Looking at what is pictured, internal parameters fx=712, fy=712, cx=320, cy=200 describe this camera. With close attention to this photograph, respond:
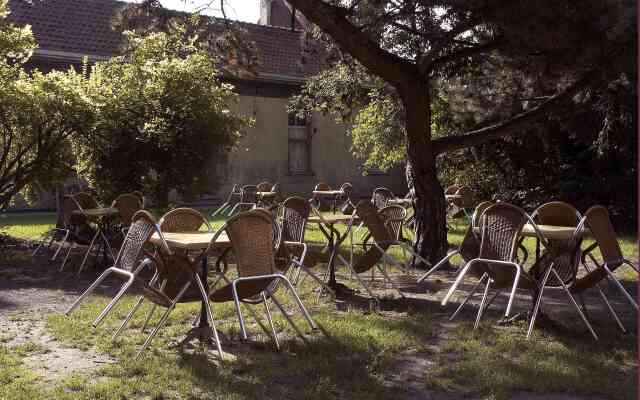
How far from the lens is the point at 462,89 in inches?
439

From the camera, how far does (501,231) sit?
501 cm

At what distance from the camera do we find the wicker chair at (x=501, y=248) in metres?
4.92

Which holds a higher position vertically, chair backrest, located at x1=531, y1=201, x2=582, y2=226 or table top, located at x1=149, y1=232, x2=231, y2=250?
chair backrest, located at x1=531, y1=201, x2=582, y2=226

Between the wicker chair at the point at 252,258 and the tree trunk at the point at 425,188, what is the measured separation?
4035mm

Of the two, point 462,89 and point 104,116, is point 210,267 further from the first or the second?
point 462,89

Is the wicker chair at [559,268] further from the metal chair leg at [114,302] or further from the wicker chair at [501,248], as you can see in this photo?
the metal chair leg at [114,302]

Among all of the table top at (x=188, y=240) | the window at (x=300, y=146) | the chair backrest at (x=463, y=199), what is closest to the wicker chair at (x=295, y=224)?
the table top at (x=188, y=240)

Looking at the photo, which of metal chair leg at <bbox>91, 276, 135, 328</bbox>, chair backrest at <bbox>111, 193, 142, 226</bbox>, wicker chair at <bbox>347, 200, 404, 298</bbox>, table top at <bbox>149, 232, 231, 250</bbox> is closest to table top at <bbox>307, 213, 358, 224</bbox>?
wicker chair at <bbox>347, 200, 404, 298</bbox>

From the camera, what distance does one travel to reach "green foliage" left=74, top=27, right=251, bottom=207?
9305 millimetres

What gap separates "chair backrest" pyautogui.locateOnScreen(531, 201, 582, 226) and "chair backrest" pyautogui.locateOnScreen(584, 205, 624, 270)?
0.64 m

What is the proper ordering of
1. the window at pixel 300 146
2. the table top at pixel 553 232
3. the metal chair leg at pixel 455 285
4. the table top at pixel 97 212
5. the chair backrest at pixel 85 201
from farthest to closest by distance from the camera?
the window at pixel 300 146, the chair backrest at pixel 85 201, the table top at pixel 97 212, the table top at pixel 553 232, the metal chair leg at pixel 455 285

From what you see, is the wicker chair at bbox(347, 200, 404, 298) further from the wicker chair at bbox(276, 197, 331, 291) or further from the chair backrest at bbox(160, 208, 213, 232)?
the chair backrest at bbox(160, 208, 213, 232)

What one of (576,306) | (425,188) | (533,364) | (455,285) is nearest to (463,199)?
(425,188)

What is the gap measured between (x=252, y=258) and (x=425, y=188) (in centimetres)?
422
